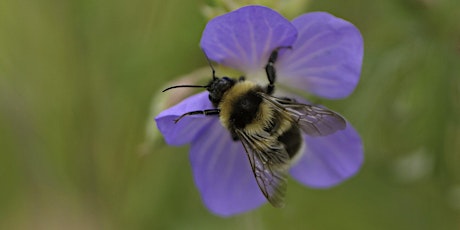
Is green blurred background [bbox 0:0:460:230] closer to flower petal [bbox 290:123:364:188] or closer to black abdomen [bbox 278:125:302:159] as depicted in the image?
flower petal [bbox 290:123:364:188]

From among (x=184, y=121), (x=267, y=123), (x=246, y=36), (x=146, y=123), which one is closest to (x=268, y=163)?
(x=267, y=123)

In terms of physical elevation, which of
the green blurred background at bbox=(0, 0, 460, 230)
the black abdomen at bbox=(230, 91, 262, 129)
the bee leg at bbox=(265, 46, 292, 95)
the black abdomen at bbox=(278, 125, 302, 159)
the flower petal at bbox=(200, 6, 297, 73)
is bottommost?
the green blurred background at bbox=(0, 0, 460, 230)

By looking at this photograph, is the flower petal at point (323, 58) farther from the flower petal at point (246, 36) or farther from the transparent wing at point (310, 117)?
the transparent wing at point (310, 117)

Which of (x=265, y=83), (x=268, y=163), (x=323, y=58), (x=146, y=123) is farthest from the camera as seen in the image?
(x=146, y=123)

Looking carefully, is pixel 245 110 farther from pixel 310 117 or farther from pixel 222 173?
pixel 222 173

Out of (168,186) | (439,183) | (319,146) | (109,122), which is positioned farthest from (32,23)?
(439,183)

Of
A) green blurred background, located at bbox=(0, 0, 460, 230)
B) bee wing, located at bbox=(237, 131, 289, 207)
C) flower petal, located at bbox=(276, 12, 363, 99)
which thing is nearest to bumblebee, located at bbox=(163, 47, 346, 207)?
bee wing, located at bbox=(237, 131, 289, 207)
